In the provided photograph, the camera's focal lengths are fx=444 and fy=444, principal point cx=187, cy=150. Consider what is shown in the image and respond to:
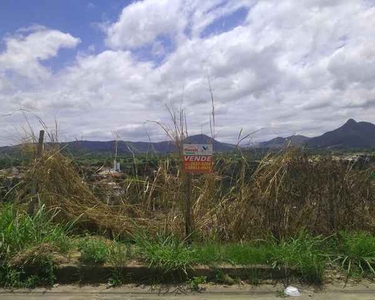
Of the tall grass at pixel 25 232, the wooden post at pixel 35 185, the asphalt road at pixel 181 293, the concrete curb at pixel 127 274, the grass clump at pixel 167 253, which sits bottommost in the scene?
the asphalt road at pixel 181 293

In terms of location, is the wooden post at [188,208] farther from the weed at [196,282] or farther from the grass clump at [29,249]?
the grass clump at [29,249]

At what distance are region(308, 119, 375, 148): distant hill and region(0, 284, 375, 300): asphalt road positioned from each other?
242cm

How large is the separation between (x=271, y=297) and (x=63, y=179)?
11.8 feet

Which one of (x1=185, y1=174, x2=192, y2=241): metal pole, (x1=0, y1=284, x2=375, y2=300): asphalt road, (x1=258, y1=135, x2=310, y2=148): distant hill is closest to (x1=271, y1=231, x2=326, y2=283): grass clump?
(x1=0, y1=284, x2=375, y2=300): asphalt road

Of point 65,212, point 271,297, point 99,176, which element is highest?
point 99,176

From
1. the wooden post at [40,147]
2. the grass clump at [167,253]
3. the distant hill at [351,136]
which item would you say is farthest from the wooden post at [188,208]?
the wooden post at [40,147]

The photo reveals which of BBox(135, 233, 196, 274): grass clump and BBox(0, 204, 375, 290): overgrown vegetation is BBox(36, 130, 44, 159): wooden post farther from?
BBox(135, 233, 196, 274): grass clump

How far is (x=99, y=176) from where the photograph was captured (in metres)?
7.14

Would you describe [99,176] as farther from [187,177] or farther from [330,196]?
[330,196]

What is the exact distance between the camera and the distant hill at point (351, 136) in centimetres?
798

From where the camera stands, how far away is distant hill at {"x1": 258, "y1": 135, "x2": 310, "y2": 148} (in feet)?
21.3

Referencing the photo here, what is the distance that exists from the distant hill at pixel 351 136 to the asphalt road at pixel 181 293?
242 centimetres

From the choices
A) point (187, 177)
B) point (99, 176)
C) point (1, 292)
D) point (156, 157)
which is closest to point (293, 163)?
point (187, 177)

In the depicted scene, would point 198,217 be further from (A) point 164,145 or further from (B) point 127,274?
(B) point 127,274
